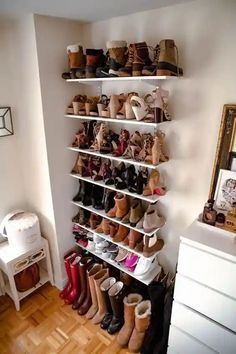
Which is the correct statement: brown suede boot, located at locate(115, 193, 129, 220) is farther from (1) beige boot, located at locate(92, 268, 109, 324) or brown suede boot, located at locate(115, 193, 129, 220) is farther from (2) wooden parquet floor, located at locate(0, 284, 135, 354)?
(2) wooden parquet floor, located at locate(0, 284, 135, 354)

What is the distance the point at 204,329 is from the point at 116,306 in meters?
0.71

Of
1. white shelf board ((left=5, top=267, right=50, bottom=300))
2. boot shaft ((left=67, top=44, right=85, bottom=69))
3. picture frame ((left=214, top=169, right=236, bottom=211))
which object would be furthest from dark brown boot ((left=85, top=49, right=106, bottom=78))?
white shelf board ((left=5, top=267, right=50, bottom=300))

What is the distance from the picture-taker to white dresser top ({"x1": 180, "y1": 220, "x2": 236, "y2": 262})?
1065 millimetres

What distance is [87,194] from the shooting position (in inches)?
75.9

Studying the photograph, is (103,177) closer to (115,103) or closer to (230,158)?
(115,103)

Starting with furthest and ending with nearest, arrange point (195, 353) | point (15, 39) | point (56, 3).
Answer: point (15, 39) < point (195, 353) < point (56, 3)

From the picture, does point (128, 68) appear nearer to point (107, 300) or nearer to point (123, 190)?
point (123, 190)

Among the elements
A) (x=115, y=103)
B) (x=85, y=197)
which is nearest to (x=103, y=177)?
(x=85, y=197)

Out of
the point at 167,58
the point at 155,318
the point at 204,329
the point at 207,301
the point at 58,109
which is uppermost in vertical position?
the point at 167,58

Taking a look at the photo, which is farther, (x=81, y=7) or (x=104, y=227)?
(x=104, y=227)

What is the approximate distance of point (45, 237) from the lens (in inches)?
82.4

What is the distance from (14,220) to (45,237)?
32 centimetres

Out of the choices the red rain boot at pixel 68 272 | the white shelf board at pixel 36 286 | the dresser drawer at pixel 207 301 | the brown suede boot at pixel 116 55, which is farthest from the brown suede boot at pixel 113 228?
the brown suede boot at pixel 116 55

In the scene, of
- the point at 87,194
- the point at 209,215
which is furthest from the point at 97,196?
the point at 209,215
